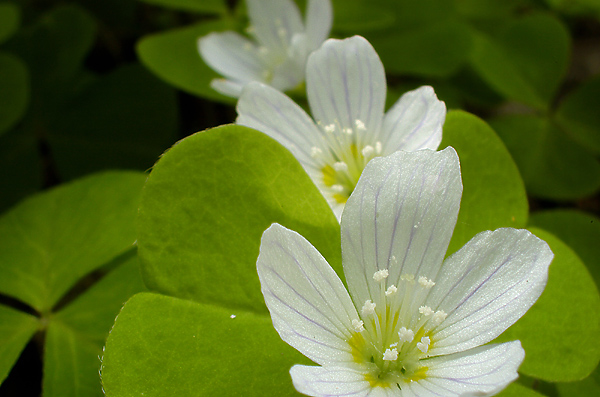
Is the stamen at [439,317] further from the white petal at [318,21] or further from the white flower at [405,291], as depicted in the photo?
the white petal at [318,21]

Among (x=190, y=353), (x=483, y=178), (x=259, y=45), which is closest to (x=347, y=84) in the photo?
(x=483, y=178)

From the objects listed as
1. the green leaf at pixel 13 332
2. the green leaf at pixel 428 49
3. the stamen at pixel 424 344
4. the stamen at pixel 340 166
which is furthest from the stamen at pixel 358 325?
the green leaf at pixel 428 49

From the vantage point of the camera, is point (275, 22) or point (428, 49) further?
point (428, 49)

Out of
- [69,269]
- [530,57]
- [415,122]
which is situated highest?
[415,122]

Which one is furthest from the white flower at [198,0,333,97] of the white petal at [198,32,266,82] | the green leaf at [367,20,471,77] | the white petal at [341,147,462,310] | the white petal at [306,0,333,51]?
the white petal at [341,147,462,310]

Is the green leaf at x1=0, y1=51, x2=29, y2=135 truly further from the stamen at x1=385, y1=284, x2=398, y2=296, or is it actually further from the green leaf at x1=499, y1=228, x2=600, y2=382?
the green leaf at x1=499, y1=228, x2=600, y2=382

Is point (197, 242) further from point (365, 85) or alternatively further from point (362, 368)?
point (365, 85)

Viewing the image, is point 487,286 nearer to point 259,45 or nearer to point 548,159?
point 259,45

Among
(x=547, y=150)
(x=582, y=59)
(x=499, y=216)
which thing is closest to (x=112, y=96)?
(x=499, y=216)

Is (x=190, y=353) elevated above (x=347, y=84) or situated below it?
below
